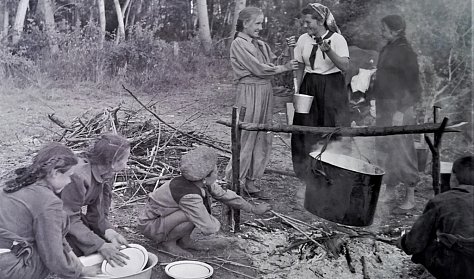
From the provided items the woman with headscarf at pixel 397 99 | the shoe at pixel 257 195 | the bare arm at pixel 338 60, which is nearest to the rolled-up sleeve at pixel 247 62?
the bare arm at pixel 338 60

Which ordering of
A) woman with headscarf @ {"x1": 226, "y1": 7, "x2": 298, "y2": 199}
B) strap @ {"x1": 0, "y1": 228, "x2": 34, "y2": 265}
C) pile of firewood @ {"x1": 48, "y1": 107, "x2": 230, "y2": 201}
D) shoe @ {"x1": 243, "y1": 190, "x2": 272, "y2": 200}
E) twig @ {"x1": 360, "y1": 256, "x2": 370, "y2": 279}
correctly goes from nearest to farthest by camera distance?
1. strap @ {"x1": 0, "y1": 228, "x2": 34, "y2": 265}
2. twig @ {"x1": 360, "y1": 256, "x2": 370, "y2": 279}
3. pile of firewood @ {"x1": 48, "y1": 107, "x2": 230, "y2": 201}
4. woman with headscarf @ {"x1": 226, "y1": 7, "x2": 298, "y2": 199}
5. shoe @ {"x1": 243, "y1": 190, "x2": 272, "y2": 200}

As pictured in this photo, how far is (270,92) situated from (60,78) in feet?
5.89

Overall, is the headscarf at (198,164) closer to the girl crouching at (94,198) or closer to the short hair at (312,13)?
the girl crouching at (94,198)

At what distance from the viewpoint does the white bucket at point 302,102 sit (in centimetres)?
419

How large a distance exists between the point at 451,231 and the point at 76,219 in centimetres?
209

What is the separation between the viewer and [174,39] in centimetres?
394

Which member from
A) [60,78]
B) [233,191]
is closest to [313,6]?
[233,191]

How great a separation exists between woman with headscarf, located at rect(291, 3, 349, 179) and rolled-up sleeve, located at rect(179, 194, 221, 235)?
1369mm

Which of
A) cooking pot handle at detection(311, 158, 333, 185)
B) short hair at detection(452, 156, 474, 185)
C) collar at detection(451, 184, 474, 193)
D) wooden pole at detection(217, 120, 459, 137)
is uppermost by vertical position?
wooden pole at detection(217, 120, 459, 137)

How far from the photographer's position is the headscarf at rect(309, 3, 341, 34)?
422 centimetres

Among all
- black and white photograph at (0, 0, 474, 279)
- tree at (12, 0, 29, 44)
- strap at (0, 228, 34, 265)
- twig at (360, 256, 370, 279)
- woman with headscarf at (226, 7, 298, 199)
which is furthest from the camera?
woman with headscarf at (226, 7, 298, 199)

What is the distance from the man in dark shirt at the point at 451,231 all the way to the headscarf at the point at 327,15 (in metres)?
1.89

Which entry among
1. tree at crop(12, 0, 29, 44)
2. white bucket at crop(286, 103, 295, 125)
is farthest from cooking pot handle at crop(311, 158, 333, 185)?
tree at crop(12, 0, 29, 44)

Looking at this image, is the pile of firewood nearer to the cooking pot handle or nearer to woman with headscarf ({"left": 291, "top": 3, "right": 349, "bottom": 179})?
woman with headscarf ({"left": 291, "top": 3, "right": 349, "bottom": 179})
